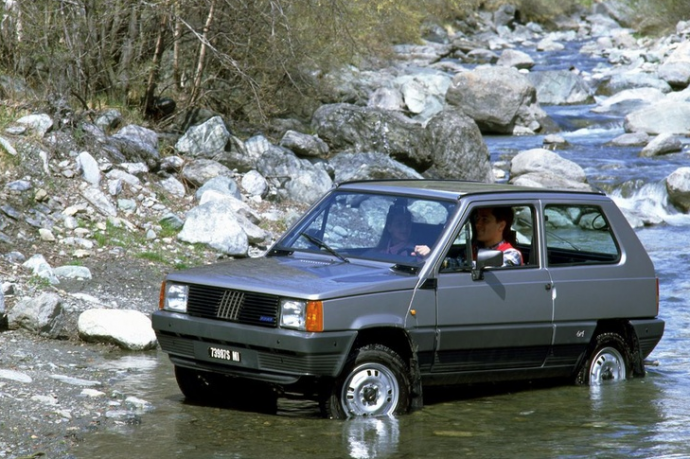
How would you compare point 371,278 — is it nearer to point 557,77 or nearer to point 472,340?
point 472,340

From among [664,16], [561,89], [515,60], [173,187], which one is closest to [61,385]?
[173,187]

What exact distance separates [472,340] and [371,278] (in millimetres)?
976

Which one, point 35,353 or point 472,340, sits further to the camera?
point 35,353

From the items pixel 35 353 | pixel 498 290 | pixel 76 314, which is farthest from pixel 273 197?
pixel 498 290

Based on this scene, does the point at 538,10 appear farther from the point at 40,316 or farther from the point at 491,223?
the point at 491,223

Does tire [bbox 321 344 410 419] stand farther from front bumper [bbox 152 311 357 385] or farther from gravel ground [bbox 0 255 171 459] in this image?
gravel ground [bbox 0 255 171 459]

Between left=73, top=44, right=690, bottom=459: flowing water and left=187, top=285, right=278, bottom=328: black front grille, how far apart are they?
2.32ft

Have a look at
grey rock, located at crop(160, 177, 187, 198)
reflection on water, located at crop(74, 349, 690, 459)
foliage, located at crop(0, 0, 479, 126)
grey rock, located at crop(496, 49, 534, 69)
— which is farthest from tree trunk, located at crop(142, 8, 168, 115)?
grey rock, located at crop(496, 49, 534, 69)

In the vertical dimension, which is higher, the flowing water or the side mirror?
the side mirror

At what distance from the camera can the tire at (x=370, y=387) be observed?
6.92m

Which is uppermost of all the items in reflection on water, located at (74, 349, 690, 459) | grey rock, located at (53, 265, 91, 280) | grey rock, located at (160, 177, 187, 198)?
grey rock, located at (160, 177, 187, 198)

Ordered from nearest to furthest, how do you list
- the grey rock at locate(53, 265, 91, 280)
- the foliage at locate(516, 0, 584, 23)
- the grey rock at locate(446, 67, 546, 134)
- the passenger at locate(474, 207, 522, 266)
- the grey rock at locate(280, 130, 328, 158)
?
the passenger at locate(474, 207, 522, 266) < the grey rock at locate(53, 265, 91, 280) < the grey rock at locate(280, 130, 328, 158) < the grey rock at locate(446, 67, 546, 134) < the foliage at locate(516, 0, 584, 23)

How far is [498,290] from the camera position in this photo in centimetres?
766

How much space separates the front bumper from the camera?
6637 millimetres
